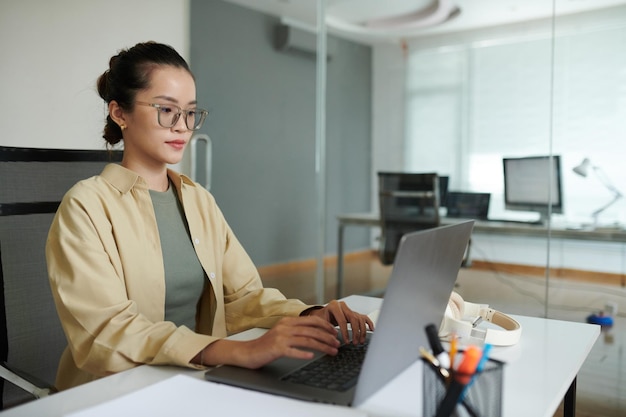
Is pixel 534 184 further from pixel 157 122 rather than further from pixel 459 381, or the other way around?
pixel 459 381

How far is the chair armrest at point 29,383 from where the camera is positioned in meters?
1.09

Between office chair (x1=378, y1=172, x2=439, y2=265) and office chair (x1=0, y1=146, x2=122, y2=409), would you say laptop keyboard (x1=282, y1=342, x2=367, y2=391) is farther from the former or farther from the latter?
office chair (x1=378, y1=172, x2=439, y2=265)

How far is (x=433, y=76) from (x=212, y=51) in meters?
1.69

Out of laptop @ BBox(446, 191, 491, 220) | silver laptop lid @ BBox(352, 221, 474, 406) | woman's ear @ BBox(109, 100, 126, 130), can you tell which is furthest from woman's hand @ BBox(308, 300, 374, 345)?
laptop @ BBox(446, 191, 491, 220)

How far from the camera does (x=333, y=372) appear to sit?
89 centimetres

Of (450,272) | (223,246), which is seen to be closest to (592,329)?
(450,272)

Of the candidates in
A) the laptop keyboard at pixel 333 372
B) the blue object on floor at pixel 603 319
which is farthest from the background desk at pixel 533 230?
the laptop keyboard at pixel 333 372

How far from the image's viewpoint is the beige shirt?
38.7 inches

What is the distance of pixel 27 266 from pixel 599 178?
9.37ft

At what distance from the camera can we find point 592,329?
1.23 m

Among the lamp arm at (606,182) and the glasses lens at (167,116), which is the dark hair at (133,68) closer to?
the glasses lens at (167,116)

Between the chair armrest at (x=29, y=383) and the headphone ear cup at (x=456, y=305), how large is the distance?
29.8 inches

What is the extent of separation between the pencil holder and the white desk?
0.14m

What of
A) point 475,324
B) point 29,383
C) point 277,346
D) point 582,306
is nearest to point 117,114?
point 29,383
